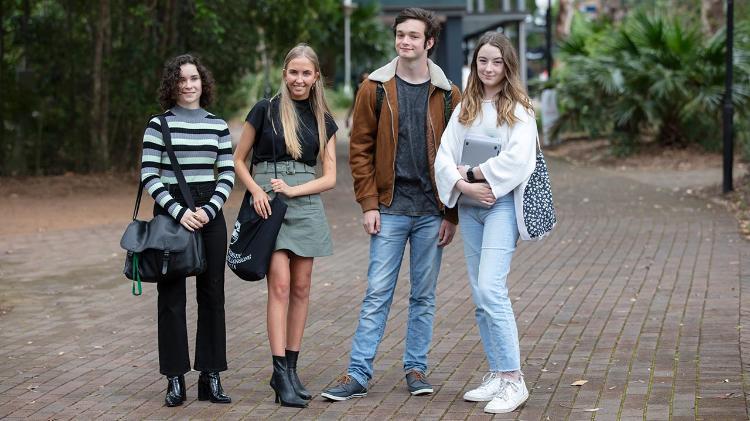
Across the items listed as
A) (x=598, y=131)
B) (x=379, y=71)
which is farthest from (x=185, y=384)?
(x=598, y=131)

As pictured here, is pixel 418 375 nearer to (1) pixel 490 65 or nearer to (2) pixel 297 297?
(2) pixel 297 297

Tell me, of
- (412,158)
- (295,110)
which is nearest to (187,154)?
(295,110)

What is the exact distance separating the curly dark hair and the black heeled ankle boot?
1.30 meters

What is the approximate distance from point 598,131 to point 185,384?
1883 centimetres

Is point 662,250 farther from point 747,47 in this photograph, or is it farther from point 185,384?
point 747,47

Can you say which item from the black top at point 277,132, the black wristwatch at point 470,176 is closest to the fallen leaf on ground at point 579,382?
the black wristwatch at point 470,176

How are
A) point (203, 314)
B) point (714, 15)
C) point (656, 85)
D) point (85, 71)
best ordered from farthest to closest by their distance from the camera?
1. point (714, 15)
2. point (656, 85)
3. point (85, 71)
4. point (203, 314)

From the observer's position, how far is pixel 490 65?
19.7 feet

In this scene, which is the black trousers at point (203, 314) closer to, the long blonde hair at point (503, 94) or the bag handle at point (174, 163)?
the bag handle at point (174, 163)

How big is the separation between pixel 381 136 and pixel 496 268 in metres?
0.83

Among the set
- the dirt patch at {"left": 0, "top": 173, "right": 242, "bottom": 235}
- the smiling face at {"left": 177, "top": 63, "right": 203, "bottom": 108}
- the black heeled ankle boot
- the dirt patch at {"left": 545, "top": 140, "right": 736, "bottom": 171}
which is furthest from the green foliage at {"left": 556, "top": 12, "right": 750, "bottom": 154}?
the black heeled ankle boot

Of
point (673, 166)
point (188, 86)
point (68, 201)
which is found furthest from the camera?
point (673, 166)

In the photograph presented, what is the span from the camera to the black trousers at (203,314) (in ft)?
20.5

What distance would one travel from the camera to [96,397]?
6555 mm
